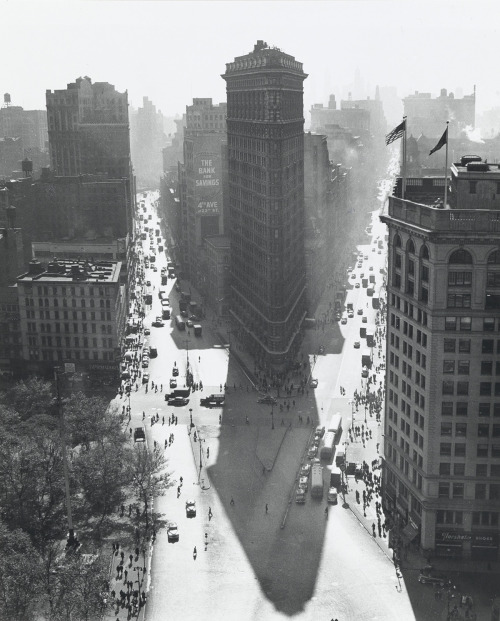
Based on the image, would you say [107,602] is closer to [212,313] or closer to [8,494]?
[8,494]

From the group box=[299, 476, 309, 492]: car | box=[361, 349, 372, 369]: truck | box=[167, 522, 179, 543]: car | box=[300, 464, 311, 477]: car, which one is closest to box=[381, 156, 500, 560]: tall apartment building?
box=[299, 476, 309, 492]: car

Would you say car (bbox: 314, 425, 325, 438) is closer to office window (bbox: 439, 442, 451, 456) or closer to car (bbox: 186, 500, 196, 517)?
car (bbox: 186, 500, 196, 517)

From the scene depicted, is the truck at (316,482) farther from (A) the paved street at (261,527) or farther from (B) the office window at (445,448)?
(B) the office window at (445,448)

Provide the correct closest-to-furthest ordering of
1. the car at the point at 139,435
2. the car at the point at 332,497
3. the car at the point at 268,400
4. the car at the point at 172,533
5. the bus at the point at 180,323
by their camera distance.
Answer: the car at the point at 172,533, the car at the point at 332,497, the car at the point at 139,435, the car at the point at 268,400, the bus at the point at 180,323

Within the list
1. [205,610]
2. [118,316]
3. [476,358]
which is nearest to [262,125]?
[118,316]

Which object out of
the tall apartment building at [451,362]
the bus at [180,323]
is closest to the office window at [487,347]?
the tall apartment building at [451,362]
